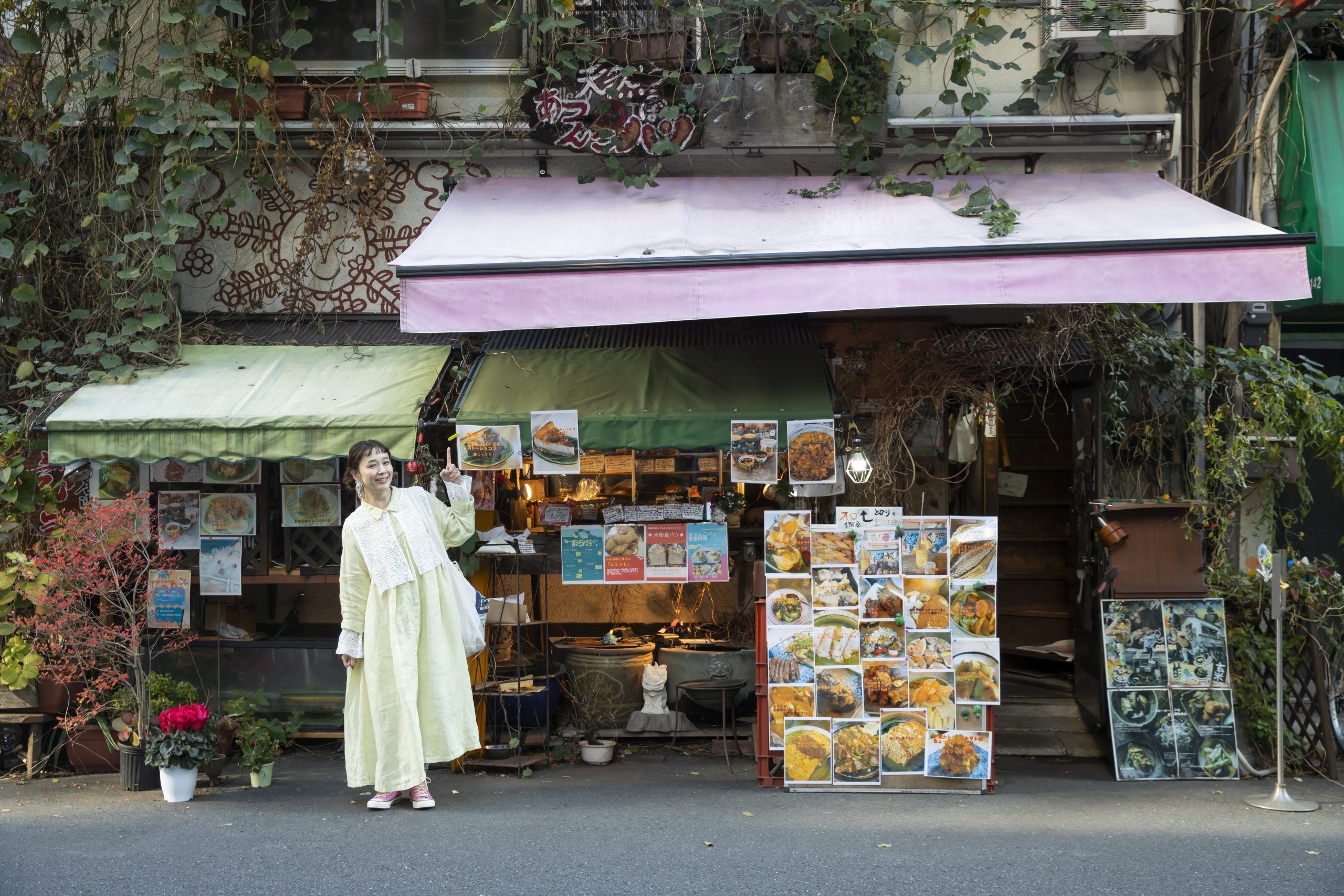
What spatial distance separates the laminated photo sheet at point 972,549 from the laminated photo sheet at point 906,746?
2.93ft

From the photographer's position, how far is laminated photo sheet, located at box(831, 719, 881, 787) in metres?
6.89

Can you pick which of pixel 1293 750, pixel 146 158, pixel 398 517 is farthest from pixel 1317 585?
pixel 146 158

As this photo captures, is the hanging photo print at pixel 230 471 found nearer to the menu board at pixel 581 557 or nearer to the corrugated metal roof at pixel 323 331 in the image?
the corrugated metal roof at pixel 323 331

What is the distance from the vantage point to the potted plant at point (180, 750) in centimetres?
671

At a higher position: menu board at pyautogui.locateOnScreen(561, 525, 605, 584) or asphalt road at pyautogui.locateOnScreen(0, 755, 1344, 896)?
menu board at pyautogui.locateOnScreen(561, 525, 605, 584)

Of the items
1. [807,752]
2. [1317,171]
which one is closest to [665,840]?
[807,752]

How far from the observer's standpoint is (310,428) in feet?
23.3

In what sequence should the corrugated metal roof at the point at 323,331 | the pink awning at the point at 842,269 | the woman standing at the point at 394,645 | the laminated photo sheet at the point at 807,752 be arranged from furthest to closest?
1. the corrugated metal roof at the point at 323,331
2. the laminated photo sheet at the point at 807,752
3. the pink awning at the point at 842,269
4. the woman standing at the point at 394,645

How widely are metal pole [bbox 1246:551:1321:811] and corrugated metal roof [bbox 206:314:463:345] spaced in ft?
18.6

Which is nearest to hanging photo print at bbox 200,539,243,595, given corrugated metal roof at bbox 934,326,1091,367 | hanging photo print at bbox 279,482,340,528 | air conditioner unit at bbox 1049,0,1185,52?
hanging photo print at bbox 279,482,340,528

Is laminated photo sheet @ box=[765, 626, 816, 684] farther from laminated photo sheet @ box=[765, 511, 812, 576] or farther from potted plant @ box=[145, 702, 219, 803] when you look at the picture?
potted plant @ box=[145, 702, 219, 803]

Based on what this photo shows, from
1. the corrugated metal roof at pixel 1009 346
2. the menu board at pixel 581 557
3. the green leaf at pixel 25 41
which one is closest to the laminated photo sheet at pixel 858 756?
the menu board at pixel 581 557

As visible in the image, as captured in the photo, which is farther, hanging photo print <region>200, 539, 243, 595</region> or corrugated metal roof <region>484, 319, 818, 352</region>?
corrugated metal roof <region>484, 319, 818, 352</region>

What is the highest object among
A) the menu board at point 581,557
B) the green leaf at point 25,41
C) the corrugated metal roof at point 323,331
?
the green leaf at point 25,41
